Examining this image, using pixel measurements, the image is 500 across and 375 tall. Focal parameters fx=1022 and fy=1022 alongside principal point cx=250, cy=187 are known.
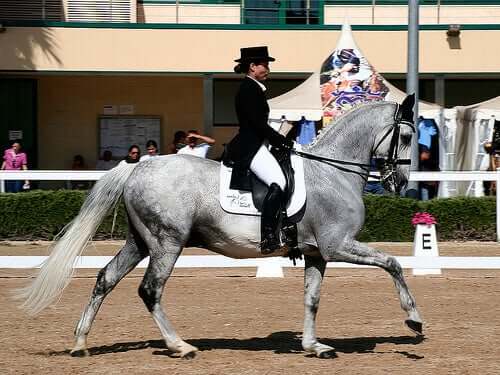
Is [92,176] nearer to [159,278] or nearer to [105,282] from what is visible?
[105,282]

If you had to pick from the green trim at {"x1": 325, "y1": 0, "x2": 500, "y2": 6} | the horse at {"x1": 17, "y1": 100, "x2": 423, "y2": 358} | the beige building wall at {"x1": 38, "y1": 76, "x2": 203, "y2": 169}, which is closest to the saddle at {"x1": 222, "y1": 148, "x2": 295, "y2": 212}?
the horse at {"x1": 17, "y1": 100, "x2": 423, "y2": 358}

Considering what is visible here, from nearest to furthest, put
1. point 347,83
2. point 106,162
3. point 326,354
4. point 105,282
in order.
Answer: point 326,354 → point 105,282 → point 347,83 → point 106,162

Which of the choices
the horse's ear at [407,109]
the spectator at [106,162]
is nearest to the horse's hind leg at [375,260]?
the horse's ear at [407,109]

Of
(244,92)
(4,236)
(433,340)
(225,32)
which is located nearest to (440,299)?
(433,340)

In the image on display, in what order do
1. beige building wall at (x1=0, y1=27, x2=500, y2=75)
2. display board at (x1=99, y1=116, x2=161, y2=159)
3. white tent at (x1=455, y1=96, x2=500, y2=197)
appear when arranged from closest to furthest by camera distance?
1. white tent at (x1=455, y1=96, x2=500, y2=197)
2. beige building wall at (x1=0, y1=27, x2=500, y2=75)
3. display board at (x1=99, y1=116, x2=161, y2=159)

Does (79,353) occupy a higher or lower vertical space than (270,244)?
Result: lower

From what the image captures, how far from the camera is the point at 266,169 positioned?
8352mm

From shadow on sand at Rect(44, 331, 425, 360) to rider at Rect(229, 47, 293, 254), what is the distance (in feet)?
2.99

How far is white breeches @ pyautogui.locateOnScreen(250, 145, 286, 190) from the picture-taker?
8.34 m

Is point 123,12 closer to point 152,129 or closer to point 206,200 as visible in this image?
point 152,129

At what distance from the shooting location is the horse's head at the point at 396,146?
8.77 meters

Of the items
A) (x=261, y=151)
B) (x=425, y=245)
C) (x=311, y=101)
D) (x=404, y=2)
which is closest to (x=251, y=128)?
(x=261, y=151)

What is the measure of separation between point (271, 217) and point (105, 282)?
1492mm

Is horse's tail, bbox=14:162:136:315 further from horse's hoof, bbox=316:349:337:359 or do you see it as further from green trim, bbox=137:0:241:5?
green trim, bbox=137:0:241:5
